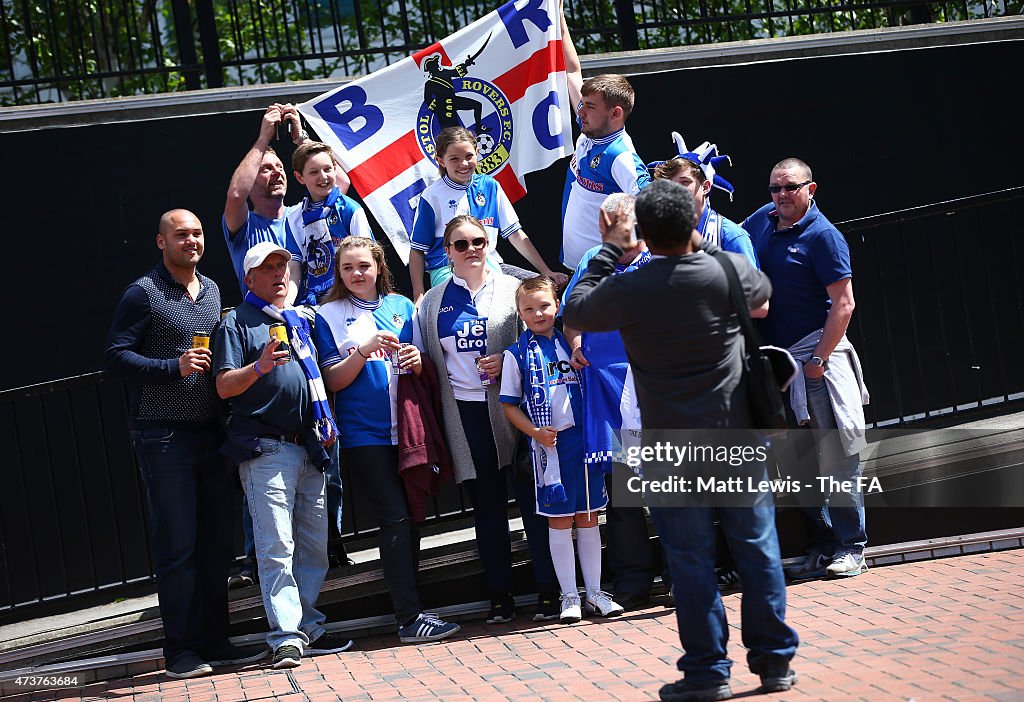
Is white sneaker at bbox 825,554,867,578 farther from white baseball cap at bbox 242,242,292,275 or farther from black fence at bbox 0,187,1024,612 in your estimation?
white baseball cap at bbox 242,242,292,275

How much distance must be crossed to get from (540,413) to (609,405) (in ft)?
1.26

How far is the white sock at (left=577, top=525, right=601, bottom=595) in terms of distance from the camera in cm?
672

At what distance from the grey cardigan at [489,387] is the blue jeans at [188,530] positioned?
50.4 inches

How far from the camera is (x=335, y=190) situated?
741cm

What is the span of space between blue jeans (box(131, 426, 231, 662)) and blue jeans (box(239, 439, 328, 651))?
240mm

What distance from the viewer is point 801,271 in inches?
273

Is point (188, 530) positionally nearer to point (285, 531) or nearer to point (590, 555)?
Answer: point (285, 531)

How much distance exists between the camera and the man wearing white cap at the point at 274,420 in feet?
21.3

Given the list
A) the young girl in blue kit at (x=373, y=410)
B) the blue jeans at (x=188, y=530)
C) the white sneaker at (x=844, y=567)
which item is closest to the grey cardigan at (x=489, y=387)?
the young girl in blue kit at (x=373, y=410)

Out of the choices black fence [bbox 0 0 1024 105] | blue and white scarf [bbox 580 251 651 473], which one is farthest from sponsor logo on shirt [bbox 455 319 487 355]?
black fence [bbox 0 0 1024 105]

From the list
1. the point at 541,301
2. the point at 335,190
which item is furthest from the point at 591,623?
the point at 335,190

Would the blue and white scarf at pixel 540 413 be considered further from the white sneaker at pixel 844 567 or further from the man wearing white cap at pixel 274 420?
the white sneaker at pixel 844 567

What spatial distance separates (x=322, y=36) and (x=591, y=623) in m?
5.40

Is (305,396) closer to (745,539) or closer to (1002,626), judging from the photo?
(745,539)
